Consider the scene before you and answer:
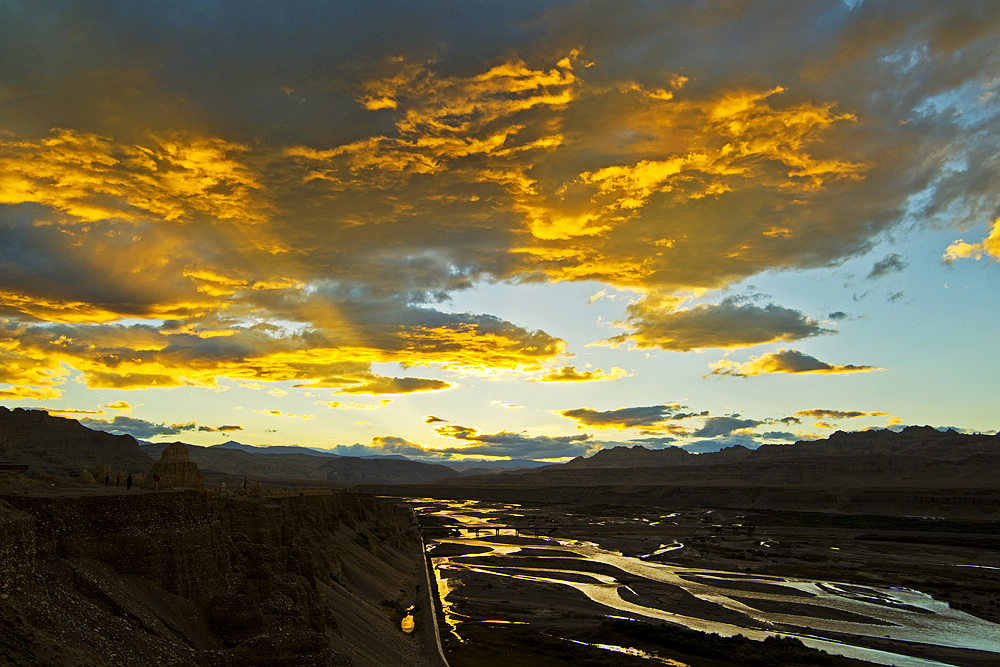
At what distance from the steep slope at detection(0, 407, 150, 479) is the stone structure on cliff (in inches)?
2890

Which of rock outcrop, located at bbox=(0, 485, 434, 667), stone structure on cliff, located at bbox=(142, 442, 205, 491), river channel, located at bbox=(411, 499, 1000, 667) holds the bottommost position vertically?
river channel, located at bbox=(411, 499, 1000, 667)

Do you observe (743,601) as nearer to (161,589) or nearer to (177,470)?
(177,470)

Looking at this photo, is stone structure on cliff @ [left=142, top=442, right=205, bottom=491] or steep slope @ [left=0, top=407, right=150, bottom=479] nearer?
stone structure on cliff @ [left=142, top=442, right=205, bottom=491]

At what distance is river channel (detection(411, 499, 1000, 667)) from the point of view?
40.2 meters

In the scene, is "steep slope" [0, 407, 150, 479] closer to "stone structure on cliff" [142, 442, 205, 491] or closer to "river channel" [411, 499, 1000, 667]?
"stone structure on cliff" [142, 442, 205, 491]

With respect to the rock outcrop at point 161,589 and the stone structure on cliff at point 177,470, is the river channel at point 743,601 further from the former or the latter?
the stone structure on cliff at point 177,470

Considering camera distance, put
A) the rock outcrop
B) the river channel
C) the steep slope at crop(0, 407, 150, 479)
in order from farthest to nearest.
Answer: the steep slope at crop(0, 407, 150, 479) → the river channel → the rock outcrop

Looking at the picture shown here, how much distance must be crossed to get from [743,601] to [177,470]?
4327 cm

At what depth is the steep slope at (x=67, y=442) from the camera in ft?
350

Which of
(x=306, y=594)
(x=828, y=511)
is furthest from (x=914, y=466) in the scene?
(x=306, y=594)

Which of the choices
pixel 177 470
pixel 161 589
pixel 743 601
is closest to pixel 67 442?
pixel 177 470

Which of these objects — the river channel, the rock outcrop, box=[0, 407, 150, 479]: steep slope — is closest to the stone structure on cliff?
the rock outcrop

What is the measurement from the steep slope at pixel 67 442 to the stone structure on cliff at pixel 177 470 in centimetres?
7340

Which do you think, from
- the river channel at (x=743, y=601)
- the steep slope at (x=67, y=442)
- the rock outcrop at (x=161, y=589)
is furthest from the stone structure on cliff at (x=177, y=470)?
the steep slope at (x=67, y=442)
